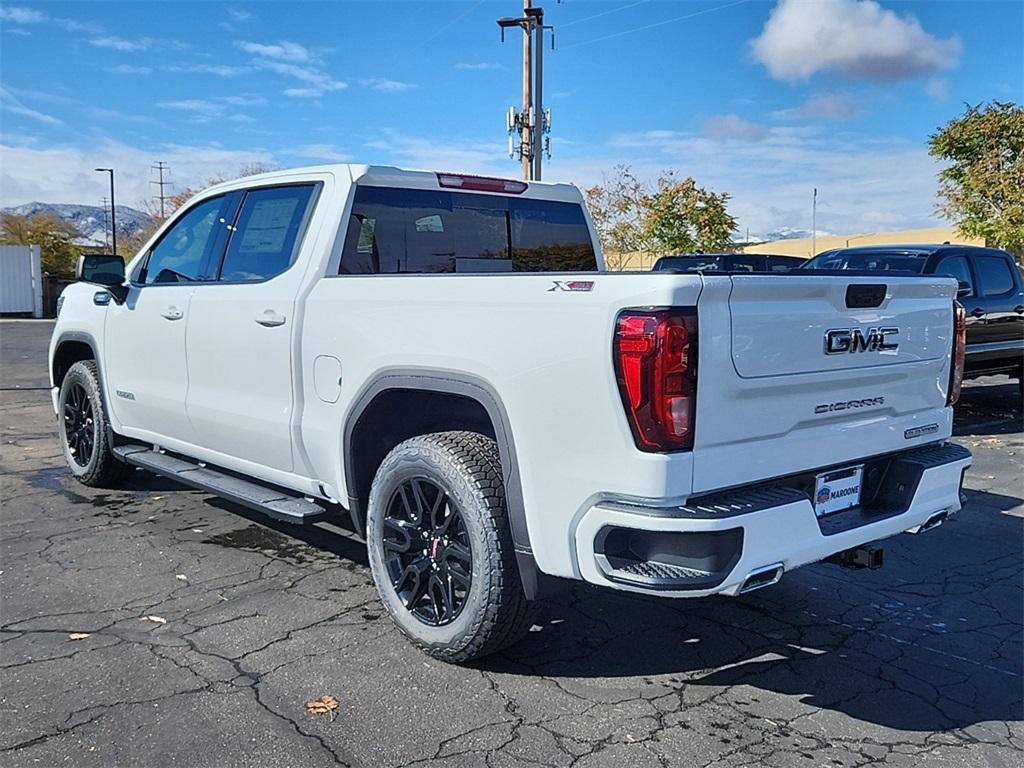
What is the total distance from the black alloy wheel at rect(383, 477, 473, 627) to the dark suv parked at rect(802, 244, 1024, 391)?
7510 mm

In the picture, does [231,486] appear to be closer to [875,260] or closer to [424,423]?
[424,423]

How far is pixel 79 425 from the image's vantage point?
21.1 feet

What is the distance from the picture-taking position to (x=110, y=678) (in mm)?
3439

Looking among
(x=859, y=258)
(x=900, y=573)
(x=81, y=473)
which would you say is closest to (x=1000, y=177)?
(x=859, y=258)

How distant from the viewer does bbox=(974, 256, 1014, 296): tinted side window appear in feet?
33.8

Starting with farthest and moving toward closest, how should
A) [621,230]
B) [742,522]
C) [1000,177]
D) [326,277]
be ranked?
Result: 1. [621,230]
2. [1000,177]
3. [326,277]
4. [742,522]

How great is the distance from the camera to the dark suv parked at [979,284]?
973cm

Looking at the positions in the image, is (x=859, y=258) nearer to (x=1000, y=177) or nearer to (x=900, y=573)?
(x=900, y=573)

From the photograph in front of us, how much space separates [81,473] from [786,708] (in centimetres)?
514

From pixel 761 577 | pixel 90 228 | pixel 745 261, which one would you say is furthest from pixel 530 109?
pixel 90 228

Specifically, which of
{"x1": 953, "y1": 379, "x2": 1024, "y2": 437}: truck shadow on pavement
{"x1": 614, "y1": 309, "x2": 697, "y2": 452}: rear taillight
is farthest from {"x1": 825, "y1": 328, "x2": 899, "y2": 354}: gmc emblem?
{"x1": 953, "y1": 379, "x2": 1024, "y2": 437}: truck shadow on pavement

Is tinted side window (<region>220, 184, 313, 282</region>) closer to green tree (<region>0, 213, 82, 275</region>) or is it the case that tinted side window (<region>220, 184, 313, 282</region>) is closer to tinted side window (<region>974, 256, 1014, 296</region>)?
tinted side window (<region>974, 256, 1014, 296</region>)

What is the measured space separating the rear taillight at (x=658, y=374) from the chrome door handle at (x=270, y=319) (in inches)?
79.2

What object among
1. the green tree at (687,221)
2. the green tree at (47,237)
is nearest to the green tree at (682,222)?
the green tree at (687,221)
